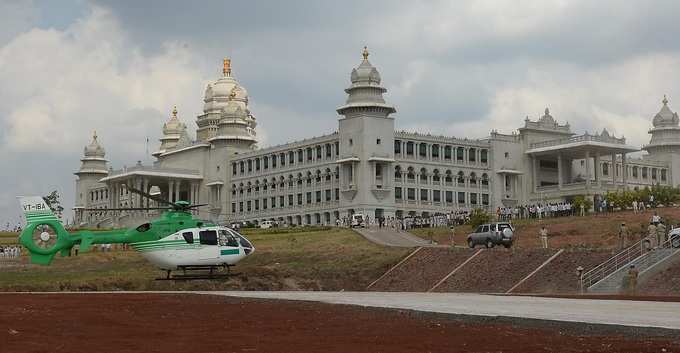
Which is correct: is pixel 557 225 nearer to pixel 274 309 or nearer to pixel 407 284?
pixel 407 284

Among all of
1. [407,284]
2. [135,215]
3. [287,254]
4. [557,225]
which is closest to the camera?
[407,284]

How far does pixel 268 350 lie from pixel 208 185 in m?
109

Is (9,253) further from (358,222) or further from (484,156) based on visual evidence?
(484,156)

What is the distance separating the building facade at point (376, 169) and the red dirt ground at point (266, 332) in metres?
73.4

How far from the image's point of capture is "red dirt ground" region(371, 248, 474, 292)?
55.3m

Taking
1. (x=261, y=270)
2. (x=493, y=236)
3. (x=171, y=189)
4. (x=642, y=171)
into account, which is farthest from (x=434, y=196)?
(x=261, y=270)

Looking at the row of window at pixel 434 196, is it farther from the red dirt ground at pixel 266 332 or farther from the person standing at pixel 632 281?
the red dirt ground at pixel 266 332

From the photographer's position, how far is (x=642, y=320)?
27.8m

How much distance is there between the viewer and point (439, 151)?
11619 cm

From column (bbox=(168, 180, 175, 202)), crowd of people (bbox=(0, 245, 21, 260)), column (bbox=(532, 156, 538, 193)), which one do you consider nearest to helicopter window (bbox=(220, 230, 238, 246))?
crowd of people (bbox=(0, 245, 21, 260))

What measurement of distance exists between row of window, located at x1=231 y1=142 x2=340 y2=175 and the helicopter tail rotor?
210 feet

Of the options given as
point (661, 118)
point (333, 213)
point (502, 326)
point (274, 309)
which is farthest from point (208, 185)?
point (502, 326)

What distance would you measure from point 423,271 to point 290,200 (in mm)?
64155

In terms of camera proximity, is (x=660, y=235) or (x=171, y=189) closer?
(x=660, y=235)
